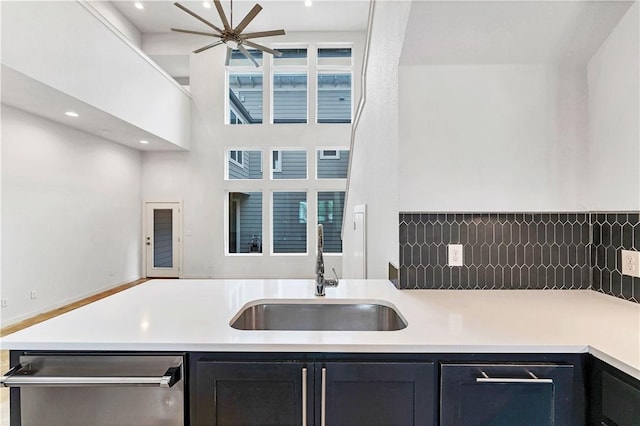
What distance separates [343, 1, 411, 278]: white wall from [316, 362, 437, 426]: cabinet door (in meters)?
0.86

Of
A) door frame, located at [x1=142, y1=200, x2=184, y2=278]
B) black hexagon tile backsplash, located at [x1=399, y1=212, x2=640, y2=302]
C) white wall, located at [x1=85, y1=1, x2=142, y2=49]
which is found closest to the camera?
black hexagon tile backsplash, located at [x1=399, y1=212, x2=640, y2=302]

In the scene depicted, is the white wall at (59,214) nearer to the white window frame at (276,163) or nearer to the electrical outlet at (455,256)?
the white window frame at (276,163)

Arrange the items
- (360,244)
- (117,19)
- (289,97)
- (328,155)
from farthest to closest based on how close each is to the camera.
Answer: (289,97) < (328,155) < (117,19) < (360,244)

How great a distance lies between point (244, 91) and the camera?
702 cm

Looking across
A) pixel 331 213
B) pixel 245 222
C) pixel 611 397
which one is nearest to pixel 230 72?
pixel 245 222

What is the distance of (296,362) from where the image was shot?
1.01 metres

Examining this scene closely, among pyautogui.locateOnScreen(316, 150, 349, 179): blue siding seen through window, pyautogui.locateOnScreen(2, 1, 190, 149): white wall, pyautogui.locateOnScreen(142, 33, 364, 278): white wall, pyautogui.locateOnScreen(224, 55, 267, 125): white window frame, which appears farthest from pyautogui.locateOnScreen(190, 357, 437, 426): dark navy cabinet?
pyautogui.locateOnScreen(224, 55, 267, 125): white window frame

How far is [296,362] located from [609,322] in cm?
120

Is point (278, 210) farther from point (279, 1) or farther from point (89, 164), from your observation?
point (279, 1)

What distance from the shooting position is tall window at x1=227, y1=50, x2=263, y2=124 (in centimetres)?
691

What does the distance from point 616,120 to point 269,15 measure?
6427 mm

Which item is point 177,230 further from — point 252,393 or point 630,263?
point 630,263

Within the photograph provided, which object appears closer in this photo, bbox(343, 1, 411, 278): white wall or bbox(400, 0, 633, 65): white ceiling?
bbox(400, 0, 633, 65): white ceiling

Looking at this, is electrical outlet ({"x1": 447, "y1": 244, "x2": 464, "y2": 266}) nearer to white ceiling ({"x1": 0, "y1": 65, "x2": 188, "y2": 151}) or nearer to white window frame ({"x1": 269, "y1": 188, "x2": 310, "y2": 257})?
white ceiling ({"x1": 0, "y1": 65, "x2": 188, "y2": 151})
